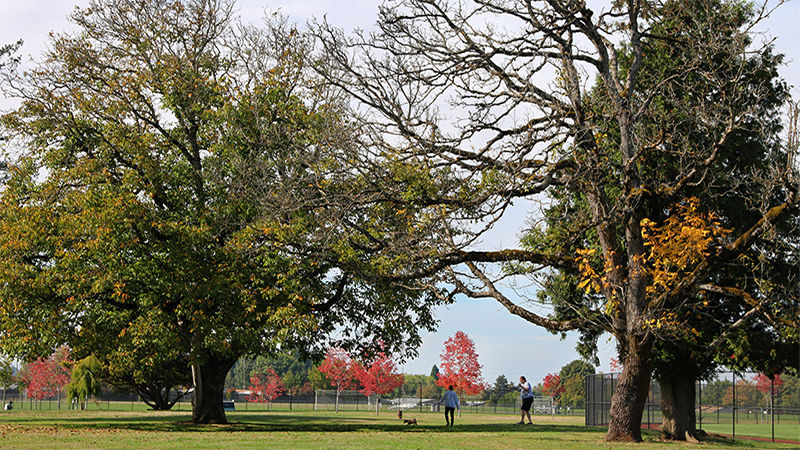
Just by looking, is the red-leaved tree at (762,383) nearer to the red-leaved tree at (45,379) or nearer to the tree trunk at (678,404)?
the tree trunk at (678,404)

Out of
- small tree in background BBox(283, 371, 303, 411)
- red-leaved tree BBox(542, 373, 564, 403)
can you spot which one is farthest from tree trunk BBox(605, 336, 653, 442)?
small tree in background BBox(283, 371, 303, 411)

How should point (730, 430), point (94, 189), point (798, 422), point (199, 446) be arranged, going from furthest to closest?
point (730, 430)
point (798, 422)
point (94, 189)
point (199, 446)

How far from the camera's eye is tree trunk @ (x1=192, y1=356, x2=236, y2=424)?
2781 centimetres

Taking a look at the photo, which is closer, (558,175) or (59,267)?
(558,175)

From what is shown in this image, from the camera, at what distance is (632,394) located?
18.1m

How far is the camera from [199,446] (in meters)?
15.0

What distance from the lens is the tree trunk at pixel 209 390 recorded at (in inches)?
1095

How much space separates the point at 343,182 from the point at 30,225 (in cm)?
1125

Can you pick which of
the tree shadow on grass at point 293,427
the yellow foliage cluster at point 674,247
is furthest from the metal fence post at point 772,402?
the yellow foliage cluster at point 674,247

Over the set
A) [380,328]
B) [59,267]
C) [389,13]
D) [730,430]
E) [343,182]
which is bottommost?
[730,430]

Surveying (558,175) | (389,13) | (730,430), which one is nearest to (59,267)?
(389,13)

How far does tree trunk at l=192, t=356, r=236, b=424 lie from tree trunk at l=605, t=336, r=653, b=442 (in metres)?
15.0

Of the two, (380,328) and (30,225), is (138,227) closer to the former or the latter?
(30,225)

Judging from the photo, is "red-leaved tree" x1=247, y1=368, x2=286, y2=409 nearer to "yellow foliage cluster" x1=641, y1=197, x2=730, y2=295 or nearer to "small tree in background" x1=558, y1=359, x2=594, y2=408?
"small tree in background" x1=558, y1=359, x2=594, y2=408
